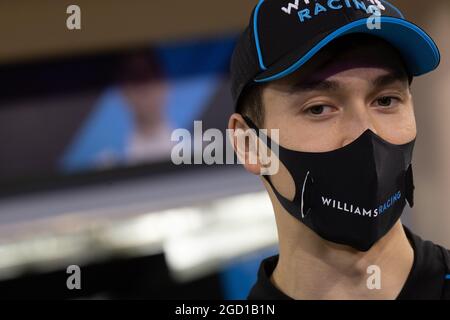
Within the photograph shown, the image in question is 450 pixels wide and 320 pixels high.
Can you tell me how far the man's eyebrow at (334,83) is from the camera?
1.04 m

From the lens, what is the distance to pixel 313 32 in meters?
1.06

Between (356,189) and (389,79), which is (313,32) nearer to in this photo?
(389,79)

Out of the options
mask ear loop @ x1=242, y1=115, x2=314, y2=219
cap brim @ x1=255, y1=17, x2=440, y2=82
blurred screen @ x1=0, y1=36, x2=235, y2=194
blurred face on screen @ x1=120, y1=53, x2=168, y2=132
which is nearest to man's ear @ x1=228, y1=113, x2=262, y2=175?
mask ear loop @ x1=242, y1=115, x2=314, y2=219

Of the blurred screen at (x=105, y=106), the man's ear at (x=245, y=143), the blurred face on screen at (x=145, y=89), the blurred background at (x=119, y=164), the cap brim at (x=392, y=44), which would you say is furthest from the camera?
the blurred face on screen at (x=145, y=89)

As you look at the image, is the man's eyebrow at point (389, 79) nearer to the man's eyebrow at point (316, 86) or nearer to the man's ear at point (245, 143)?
the man's eyebrow at point (316, 86)

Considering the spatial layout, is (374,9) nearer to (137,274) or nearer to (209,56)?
(209,56)

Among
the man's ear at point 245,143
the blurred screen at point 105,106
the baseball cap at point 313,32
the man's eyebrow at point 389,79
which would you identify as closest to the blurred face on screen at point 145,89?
the blurred screen at point 105,106

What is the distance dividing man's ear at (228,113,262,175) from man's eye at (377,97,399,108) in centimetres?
25

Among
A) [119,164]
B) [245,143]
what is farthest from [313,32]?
[119,164]

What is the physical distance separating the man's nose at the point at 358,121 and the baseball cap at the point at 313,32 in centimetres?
12

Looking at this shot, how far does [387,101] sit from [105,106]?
6.66 ft

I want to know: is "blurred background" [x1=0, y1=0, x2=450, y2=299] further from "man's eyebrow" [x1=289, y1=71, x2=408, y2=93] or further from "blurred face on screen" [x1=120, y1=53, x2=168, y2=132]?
"man's eyebrow" [x1=289, y1=71, x2=408, y2=93]

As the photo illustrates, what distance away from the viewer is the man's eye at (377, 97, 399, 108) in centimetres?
105

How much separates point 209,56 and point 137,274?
38.3 inches
